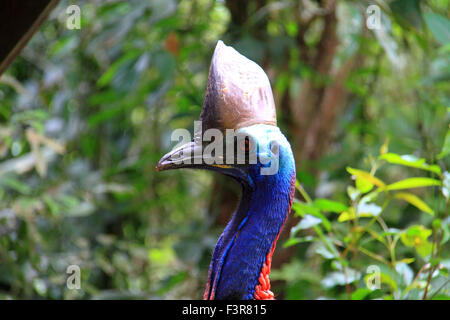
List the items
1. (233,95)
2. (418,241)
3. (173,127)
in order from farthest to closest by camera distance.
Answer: (173,127), (418,241), (233,95)

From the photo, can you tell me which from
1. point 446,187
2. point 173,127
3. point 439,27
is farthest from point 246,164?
point 173,127

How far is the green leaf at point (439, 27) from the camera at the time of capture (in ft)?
5.39

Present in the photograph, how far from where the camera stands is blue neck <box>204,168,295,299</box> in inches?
38.6

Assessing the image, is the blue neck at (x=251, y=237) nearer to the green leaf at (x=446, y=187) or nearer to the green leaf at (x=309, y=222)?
the green leaf at (x=309, y=222)

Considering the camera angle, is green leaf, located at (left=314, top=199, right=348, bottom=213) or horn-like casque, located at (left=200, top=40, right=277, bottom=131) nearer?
horn-like casque, located at (left=200, top=40, right=277, bottom=131)

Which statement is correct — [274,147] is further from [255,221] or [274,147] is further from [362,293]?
[362,293]

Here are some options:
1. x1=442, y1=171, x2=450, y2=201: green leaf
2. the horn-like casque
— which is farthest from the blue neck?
x1=442, y1=171, x2=450, y2=201: green leaf

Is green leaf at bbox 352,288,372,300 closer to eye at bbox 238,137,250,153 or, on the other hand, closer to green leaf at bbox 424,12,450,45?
eye at bbox 238,137,250,153

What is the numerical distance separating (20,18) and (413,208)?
60.8 inches

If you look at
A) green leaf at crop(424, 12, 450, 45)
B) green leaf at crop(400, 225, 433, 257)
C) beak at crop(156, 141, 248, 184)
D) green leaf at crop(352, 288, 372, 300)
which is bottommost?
green leaf at crop(352, 288, 372, 300)

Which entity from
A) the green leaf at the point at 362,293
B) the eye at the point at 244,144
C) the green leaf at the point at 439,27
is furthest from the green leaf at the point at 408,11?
the eye at the point at 244,144

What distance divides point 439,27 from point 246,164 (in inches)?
36.4

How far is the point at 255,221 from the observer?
990 mm

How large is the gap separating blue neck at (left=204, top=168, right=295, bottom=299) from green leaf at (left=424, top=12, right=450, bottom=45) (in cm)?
85
